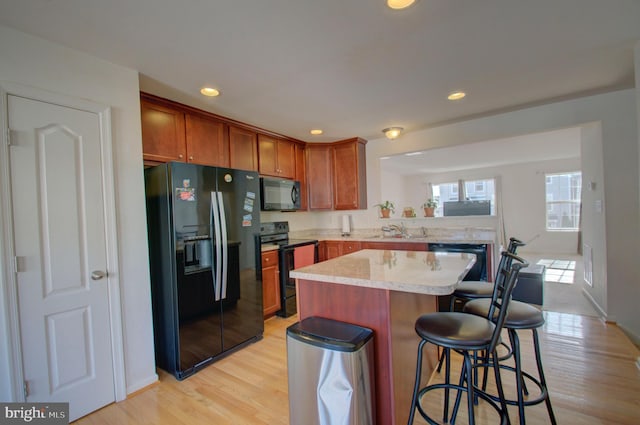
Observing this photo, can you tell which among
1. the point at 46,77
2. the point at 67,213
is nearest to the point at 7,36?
the point at 46,77

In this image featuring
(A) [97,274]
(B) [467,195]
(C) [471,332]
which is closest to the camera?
(C) [471,332]

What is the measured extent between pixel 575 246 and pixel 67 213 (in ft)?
32.6

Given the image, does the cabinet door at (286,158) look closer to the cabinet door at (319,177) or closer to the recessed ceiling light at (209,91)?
the cabinet door at (319,177)

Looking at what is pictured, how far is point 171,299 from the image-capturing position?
227cm

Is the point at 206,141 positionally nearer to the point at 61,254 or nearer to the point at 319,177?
the point at 61,254

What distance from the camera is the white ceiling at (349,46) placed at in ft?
5.06

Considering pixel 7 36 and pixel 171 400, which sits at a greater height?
pixel 7 36

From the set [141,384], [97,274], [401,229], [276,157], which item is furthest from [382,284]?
[401,229]

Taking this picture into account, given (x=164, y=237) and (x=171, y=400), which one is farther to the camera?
(x=164, y=237)

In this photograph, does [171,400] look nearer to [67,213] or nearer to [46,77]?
[67,213]

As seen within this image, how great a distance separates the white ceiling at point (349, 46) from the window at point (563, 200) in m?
6.00

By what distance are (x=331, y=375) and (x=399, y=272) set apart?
64cm

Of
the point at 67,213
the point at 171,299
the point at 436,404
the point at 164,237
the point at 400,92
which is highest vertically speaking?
the point at 400,92

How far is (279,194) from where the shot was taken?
3.83 m
